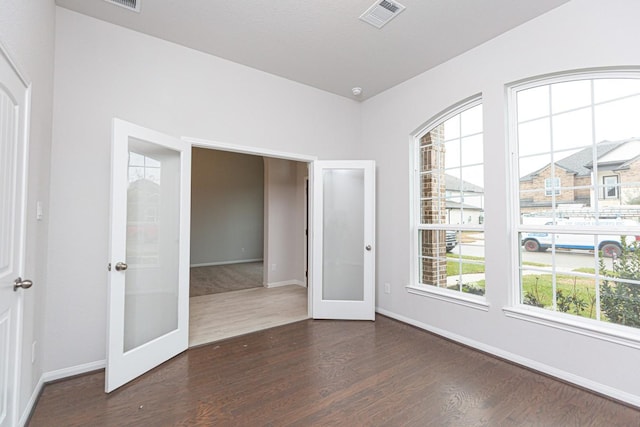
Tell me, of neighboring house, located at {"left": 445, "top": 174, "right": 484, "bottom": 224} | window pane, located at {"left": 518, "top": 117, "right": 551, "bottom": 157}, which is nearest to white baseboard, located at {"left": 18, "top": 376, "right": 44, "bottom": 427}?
neighboring house, located at {"left": 445, "top": 174, "right": 484, "bottom": 224}

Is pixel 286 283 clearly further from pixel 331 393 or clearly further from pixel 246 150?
pixel 331 393

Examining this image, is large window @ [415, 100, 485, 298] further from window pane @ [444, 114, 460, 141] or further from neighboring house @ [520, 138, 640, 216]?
neighboring house @ [520, 138, 640, 216]

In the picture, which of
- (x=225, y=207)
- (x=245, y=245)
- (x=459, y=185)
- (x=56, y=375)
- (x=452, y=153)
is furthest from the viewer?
(x=245, y=245)

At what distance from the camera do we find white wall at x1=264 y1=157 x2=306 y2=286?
5547mm

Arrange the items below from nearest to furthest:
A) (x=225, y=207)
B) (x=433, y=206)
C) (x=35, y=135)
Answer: (x=35, y=135)
(x=433, y=206)
(x=225, y=207)

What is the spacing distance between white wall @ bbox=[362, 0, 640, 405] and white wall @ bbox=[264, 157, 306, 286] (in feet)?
6.97

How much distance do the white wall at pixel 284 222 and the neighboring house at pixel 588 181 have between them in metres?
3.84

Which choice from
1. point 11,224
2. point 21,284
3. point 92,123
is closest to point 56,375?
point 21,284

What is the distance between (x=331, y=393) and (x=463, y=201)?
2346mm

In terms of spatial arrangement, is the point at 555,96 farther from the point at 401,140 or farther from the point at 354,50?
the point at 354,50

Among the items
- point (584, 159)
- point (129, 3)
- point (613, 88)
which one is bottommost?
point (584, 159)

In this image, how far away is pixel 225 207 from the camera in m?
8.31

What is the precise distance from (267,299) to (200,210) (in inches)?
171

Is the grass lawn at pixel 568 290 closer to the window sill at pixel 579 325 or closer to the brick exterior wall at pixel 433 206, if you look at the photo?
the window sill at pixel 579 325
